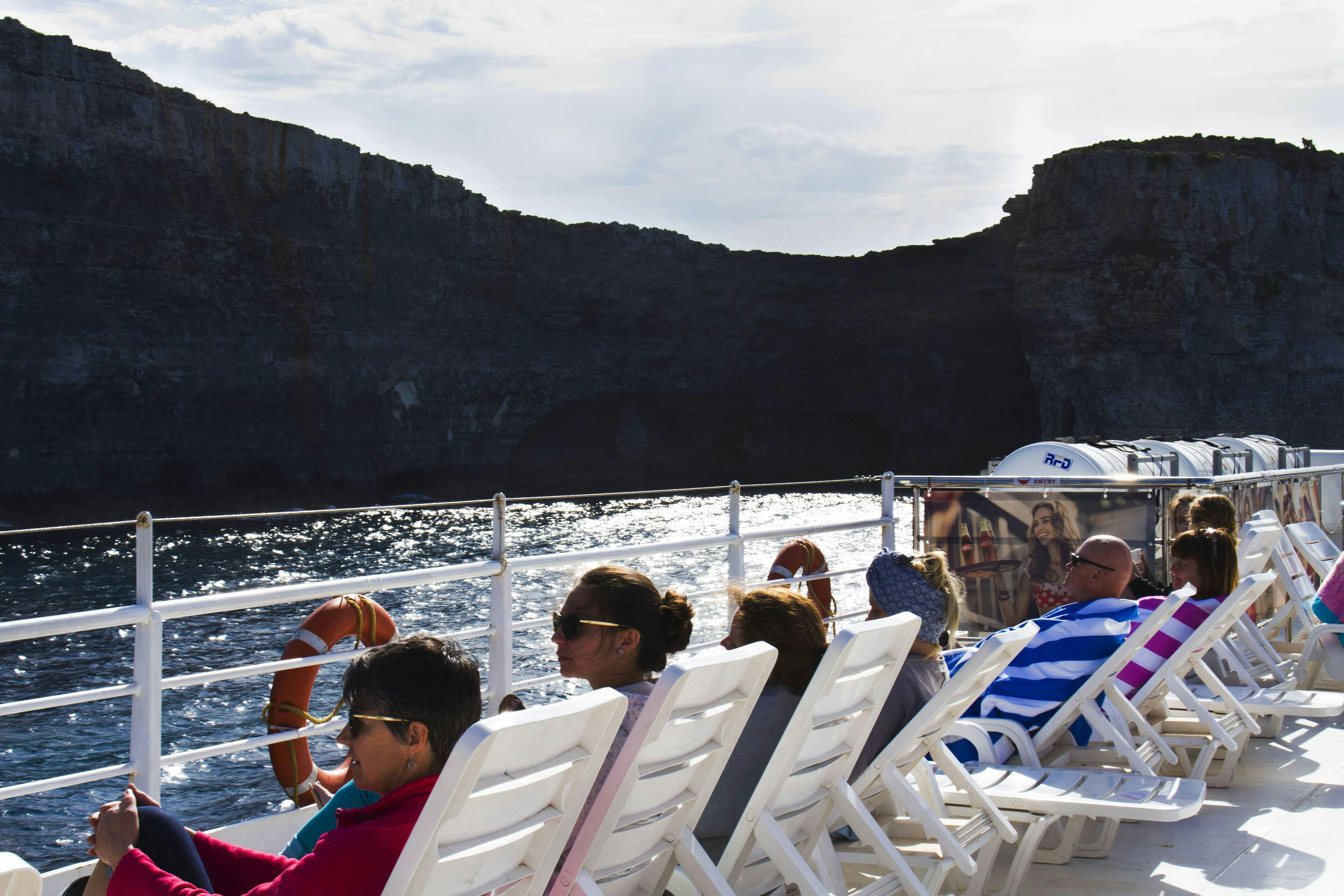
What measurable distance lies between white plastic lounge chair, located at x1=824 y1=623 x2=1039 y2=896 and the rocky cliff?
3819 cm

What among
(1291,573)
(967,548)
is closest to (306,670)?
(967,548)

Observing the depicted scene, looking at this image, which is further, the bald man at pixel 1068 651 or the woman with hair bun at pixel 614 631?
the bald man at pixel 1068 651

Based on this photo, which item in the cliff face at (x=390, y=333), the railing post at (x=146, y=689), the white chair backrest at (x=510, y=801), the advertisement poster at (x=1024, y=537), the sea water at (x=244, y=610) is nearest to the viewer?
the white chair backrest at (x=510, y=801)

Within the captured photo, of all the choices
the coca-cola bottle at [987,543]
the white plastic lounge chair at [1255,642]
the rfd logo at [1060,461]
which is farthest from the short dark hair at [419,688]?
the rfd logo at [1060,461]

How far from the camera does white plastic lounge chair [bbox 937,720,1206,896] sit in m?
2.53

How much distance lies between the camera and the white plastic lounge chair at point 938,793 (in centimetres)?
234

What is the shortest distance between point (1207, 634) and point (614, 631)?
2058mm

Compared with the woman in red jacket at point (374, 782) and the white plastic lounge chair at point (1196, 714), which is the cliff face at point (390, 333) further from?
the woman in red jacket at point (374, 782)

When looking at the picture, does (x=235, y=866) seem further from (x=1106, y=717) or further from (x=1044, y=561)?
(x=1044, y=561)

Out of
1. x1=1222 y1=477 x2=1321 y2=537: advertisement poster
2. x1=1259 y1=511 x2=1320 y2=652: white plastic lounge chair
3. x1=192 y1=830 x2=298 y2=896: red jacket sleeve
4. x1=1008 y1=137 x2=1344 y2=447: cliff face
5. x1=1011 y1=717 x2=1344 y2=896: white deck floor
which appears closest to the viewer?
x1=192 y1=830 x2=298 y2=896: red jacket sleeve

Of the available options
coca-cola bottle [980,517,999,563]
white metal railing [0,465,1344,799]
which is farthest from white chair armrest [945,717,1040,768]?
coca-cola bottle [980,517,999,563]

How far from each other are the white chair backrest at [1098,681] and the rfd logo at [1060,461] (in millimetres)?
5968

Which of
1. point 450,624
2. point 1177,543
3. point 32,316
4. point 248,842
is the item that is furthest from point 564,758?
point 32,316

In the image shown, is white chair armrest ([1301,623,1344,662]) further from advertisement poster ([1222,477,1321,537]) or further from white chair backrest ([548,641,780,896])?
white chair backrest ([548,641,780,896])
